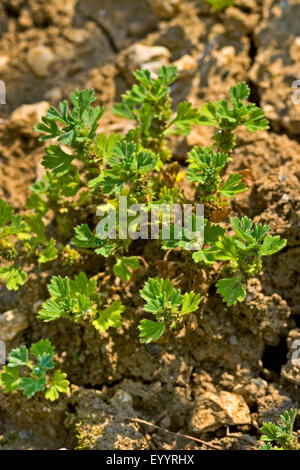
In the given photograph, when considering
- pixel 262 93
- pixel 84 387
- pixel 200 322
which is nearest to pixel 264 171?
pixel 262 93

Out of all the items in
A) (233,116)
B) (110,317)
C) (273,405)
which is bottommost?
(273,405)

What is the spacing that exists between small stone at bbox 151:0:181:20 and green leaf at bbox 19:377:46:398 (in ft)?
9.47

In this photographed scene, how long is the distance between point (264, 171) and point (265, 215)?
38 cm

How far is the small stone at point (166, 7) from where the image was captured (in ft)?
13.3

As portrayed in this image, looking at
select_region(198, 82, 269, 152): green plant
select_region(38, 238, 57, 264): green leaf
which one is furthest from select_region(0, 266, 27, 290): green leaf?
select_region(198, 82, 269, 152): green plant

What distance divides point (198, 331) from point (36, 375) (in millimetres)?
972

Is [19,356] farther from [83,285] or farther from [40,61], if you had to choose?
[40,61]

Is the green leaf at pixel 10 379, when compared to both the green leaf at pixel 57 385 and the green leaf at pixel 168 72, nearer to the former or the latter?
the green leaf at pixel 57 385

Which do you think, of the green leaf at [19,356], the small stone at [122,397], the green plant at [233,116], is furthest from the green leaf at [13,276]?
the green plant at [233,116]

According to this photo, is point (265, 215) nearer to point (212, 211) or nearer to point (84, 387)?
point (212, 211)

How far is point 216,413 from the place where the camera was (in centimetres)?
293

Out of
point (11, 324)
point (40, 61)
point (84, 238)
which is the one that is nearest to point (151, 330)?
point (84, 238)

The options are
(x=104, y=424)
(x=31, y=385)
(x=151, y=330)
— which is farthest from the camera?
(x=104, y=424)

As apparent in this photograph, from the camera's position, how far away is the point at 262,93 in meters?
3.73
